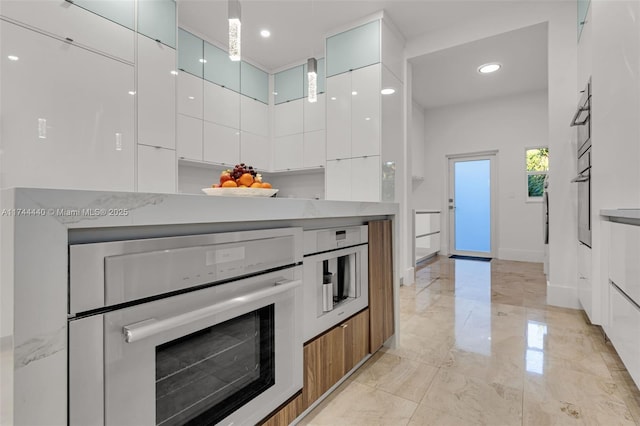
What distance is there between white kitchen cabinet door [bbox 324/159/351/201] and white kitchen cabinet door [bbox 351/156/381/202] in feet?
0.21

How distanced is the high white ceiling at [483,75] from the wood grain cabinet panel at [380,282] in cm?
276

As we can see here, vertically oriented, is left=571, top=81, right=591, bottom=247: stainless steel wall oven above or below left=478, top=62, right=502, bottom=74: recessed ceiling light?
below

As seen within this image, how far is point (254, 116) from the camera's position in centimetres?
414

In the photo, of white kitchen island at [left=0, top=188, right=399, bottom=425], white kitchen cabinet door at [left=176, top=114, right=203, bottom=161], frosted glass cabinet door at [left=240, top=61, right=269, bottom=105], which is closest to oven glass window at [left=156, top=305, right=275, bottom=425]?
white kitchen island at [left=0, top=188, right=399, bottom=425]

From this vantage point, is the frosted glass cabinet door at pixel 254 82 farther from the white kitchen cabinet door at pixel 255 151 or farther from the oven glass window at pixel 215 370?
the oven glass window at pixel 215 370

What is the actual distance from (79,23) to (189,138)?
4.27ft

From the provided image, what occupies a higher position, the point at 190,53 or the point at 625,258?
the point at 190,53

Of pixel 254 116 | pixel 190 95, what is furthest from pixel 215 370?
pixel 254 116

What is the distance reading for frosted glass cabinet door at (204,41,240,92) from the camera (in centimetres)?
355

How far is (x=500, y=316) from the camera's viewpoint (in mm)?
2480

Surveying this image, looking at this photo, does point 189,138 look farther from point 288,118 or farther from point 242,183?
point 242,183

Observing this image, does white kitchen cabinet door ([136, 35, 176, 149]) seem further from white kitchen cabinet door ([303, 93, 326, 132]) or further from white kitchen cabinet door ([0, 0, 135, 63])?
white kitchen cabinet door ([303, 93, 326, 132])

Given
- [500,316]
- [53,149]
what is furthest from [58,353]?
[500,316]

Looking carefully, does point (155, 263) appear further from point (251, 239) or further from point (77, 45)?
point (77, 45)
